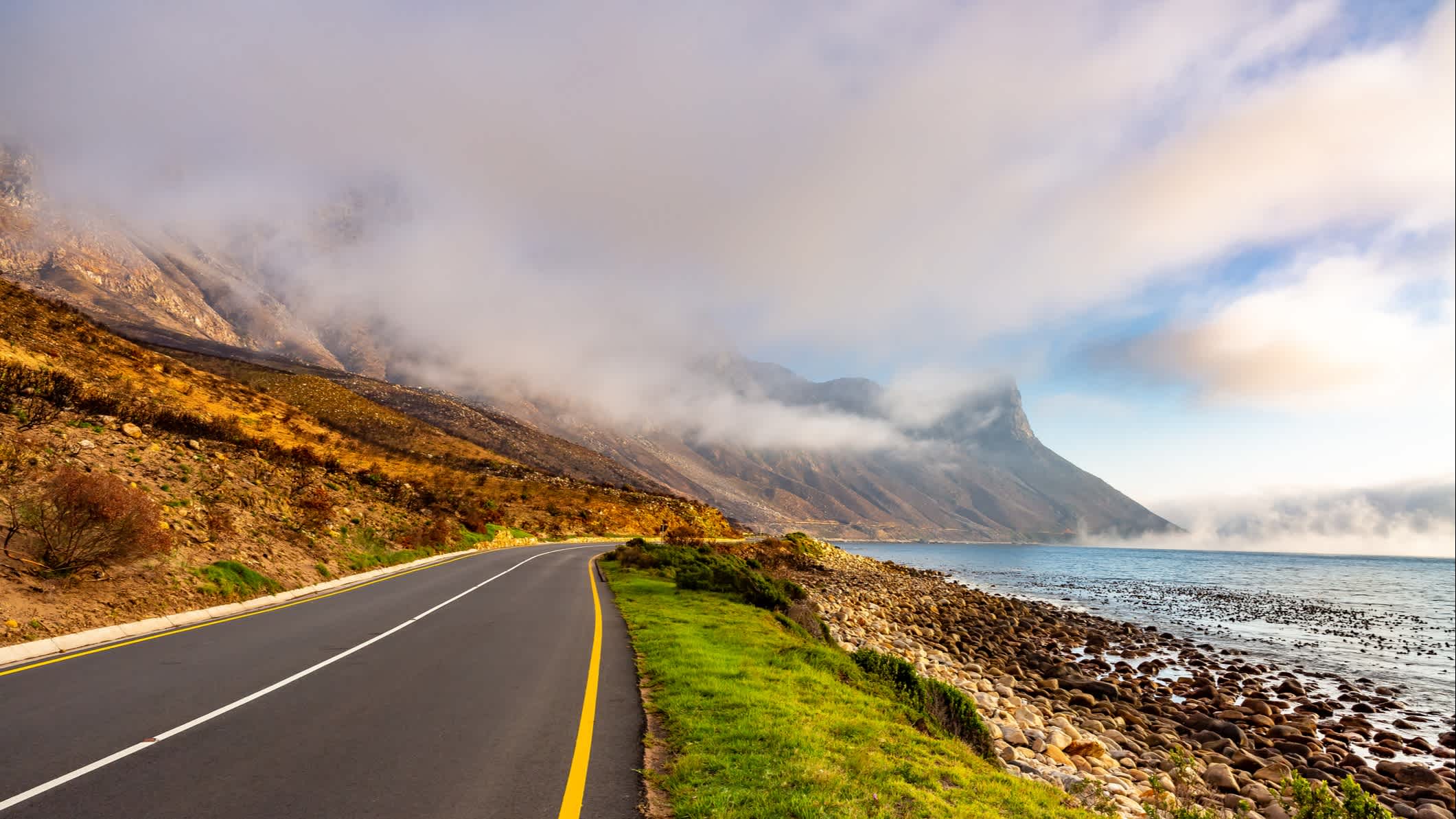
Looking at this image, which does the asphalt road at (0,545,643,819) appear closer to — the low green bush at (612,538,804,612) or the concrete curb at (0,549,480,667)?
the concrete curb at (0,549,480,667)

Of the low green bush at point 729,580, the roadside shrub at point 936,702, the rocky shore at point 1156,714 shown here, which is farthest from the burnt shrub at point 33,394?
the rocky shore at point 1156,714

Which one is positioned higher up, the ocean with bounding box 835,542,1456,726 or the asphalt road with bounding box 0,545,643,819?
the asphalt road with bounding box 0,545,643,819

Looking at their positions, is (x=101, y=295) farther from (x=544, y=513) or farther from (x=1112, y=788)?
(x=1112, y=788)

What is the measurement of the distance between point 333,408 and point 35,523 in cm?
8555

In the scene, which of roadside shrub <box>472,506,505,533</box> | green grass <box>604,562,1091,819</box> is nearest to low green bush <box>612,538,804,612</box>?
green grass <box>604,562,1091,819</box>

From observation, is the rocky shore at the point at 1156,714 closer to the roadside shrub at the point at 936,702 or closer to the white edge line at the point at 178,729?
the roadside shrub at the point at 936,702

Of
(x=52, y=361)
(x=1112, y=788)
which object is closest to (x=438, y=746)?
(x=1112, y=788)

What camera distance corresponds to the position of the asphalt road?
543 centimetres

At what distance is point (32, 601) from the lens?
11.1m

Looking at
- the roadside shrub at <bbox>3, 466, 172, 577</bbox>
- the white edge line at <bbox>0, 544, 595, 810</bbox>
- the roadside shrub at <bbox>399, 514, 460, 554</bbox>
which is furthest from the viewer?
the roadside shrub at <bbox>399, 514, 460, 554</bbox>

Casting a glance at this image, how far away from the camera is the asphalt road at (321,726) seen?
543 cm

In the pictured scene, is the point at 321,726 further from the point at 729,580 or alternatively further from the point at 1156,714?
the point at 1156,714

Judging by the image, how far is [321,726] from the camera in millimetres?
7359

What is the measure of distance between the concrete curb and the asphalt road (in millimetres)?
661
